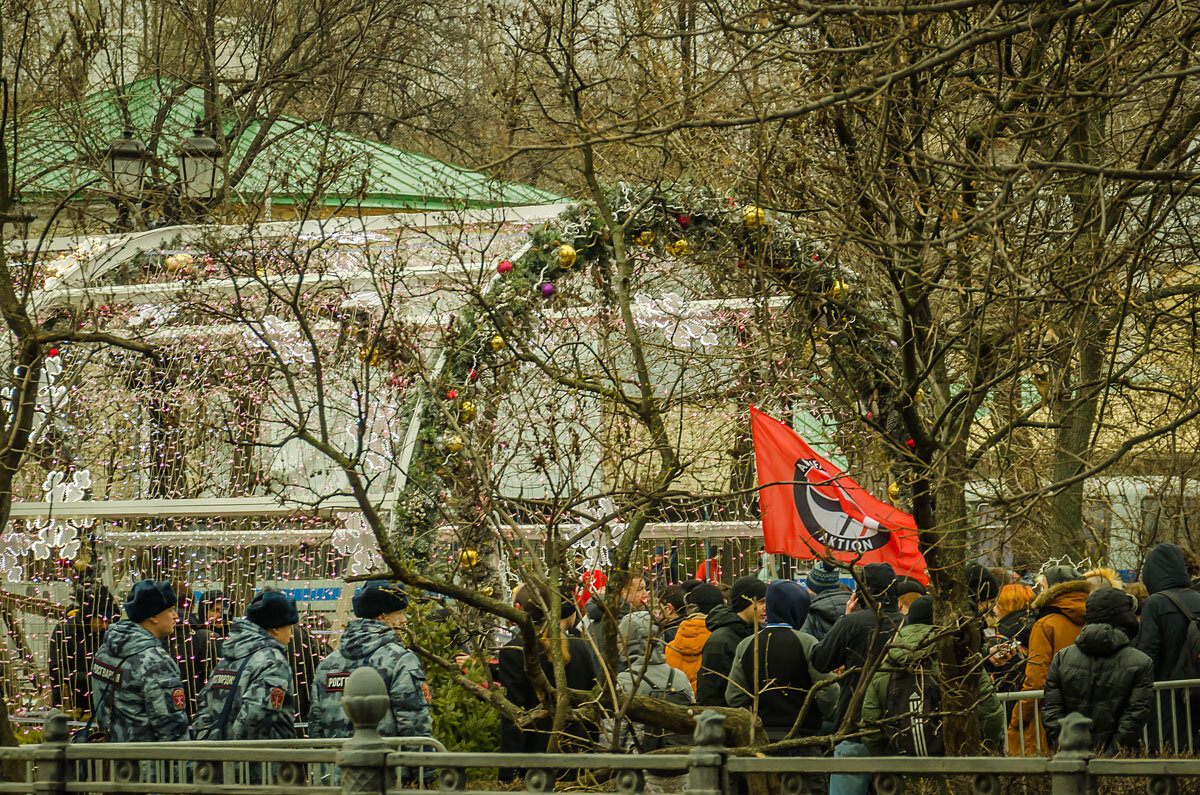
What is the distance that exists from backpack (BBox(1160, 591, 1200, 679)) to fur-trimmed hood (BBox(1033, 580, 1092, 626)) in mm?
482

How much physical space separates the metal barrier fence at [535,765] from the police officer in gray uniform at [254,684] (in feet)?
2.76

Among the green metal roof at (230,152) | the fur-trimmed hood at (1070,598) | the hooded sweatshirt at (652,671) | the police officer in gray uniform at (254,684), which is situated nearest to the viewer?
the police officer in gray uniform at (254,684)

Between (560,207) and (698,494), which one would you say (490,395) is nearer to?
(560,207)

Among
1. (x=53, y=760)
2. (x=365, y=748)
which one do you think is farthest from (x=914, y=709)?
(x=53, y=760)

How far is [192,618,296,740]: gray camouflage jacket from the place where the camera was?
700cm

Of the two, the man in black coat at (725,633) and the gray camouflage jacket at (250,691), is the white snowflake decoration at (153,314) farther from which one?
the man in black coat at (725,633)

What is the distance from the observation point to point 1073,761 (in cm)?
418

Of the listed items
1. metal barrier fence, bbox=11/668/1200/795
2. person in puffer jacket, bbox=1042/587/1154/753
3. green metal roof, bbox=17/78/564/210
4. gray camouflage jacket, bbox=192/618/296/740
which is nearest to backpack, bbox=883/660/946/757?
person in puffer jacket, bbox=1042/587/1154/753

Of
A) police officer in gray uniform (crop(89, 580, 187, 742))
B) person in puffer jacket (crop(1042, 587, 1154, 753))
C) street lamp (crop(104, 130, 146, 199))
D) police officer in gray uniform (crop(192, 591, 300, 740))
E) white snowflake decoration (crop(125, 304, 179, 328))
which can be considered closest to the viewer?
police officer in gray uniform (crop(192, 591, 300, 740))

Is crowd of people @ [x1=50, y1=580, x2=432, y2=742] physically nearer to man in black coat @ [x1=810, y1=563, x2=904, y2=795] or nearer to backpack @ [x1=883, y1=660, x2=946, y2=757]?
man in black coat @ [x1=810, y1=563, x2=904, y2=795]

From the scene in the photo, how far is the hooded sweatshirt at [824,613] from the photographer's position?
9.41 metres

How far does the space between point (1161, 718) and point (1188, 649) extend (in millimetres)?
421

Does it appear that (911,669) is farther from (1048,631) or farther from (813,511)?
(1048,631)

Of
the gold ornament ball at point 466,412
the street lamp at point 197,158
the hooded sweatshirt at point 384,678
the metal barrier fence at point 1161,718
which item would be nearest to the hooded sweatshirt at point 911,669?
the metal barrier fence at point 1161,718
